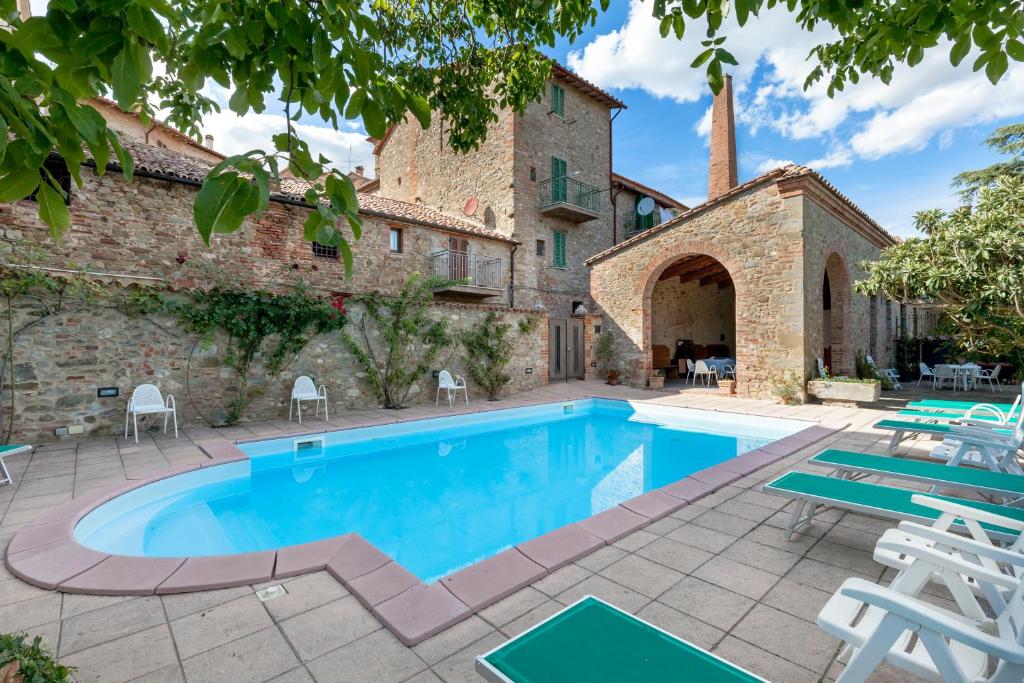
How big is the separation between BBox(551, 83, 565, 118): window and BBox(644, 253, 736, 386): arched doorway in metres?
7.31

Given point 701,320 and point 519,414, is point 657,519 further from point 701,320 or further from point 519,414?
point 701,320

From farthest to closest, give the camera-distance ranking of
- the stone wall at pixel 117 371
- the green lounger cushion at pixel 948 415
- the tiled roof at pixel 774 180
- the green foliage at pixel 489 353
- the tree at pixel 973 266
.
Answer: the green foliage at pixel 489 353
the tiled roof at pixel 774 180
the stone wall at pixel 117 371
the tree at pixel 973 266
the green lounger cushion at pixel 948 415

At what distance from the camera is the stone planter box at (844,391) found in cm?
837

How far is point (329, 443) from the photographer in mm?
6871

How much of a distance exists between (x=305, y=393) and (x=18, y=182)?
7550 mm

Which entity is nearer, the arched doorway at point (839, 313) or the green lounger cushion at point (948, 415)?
the green lounger cushion at point (948, 415)

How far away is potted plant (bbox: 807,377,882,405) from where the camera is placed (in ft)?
27.5

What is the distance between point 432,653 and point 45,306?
748cm

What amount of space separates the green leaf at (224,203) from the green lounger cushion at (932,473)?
13.5 ft

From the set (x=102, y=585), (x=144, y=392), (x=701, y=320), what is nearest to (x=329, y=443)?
(x=144, y=392)

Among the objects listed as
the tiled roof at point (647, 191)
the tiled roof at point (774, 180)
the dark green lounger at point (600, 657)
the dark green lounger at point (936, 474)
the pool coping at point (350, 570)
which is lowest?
the pool coping at point (350, 570)

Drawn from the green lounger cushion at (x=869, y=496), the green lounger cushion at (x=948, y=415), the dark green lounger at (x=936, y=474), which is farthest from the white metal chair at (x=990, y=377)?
the green lounger cushion at (x=869, y=496)

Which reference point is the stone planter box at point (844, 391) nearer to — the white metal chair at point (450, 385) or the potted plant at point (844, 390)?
the potted plant at point (844, 390)

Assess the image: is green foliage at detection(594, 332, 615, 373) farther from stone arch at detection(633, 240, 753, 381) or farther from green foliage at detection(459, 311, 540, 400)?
green foliage at detection(459, 311, 540, 400)
